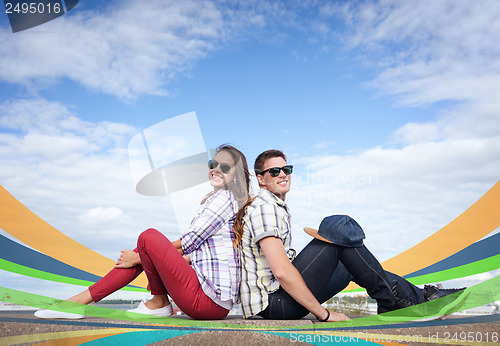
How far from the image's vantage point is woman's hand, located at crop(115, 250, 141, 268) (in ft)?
12.8

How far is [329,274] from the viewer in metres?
3.79

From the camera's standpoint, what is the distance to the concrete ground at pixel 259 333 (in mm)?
3334

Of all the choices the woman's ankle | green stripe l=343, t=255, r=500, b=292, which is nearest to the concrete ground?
the woman's ankle

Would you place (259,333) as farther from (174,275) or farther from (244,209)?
(244,209)

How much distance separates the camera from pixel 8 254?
541 centimetres

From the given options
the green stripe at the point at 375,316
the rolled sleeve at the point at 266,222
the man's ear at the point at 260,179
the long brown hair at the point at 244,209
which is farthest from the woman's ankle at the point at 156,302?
the man's ear at the point at 260,179

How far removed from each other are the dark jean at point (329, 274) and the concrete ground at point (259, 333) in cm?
24

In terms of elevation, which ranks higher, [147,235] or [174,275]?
[147,235]

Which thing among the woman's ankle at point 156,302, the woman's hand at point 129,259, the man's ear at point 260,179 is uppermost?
the man's ear at point 260,179

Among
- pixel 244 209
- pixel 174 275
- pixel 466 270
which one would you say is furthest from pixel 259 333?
pixel 466 270

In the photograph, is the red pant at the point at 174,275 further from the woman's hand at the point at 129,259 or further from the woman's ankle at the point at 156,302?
the woman's ankle at the point at 156,302

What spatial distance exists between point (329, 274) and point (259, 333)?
35.2 inches

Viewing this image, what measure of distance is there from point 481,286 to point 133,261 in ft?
11.2

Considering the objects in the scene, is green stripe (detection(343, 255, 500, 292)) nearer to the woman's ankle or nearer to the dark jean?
the dark jean
